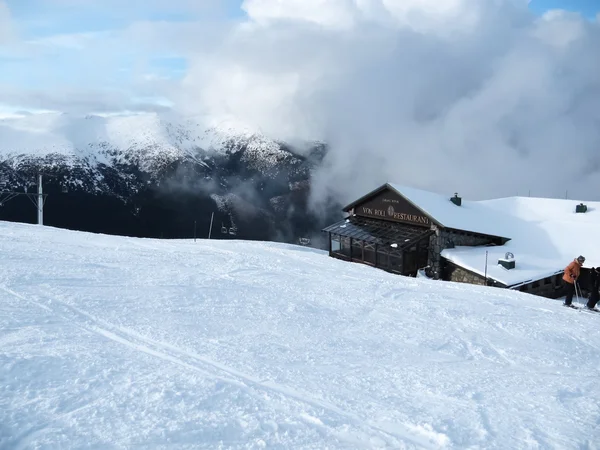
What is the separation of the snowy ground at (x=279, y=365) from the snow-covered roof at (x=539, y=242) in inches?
492

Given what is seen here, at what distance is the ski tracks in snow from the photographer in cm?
448

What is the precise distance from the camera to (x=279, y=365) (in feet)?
20.0

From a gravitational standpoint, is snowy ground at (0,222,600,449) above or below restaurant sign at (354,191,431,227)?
below

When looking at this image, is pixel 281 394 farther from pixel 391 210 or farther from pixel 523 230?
pixel 523 230

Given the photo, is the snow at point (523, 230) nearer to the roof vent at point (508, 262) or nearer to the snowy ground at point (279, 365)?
the roof vent at point (508, 262)

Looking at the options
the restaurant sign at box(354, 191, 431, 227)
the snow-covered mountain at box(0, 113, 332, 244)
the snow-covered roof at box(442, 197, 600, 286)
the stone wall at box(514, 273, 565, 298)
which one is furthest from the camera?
the snow-covered mountain at box(0, 113, 332, 244)

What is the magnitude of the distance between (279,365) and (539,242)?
24597 millimetres

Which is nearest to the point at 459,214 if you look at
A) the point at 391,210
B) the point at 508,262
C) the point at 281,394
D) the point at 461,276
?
the point at 391,210

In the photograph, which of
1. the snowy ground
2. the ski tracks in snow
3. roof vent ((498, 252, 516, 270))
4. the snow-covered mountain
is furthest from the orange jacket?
the snow-covered mountain

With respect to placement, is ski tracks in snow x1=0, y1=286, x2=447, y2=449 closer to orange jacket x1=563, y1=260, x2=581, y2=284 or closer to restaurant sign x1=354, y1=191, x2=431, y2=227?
orange jacket x1=563, y1=260, x2=581, y2=284

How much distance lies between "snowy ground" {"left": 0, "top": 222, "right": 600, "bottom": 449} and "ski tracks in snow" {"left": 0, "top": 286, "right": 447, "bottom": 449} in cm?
2

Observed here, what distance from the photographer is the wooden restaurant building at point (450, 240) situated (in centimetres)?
2295

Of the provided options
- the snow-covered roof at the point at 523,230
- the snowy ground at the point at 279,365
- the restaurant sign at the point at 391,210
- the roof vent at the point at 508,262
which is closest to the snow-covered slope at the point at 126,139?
the restaurant sign at the point at 391,210

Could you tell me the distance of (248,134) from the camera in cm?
14238
